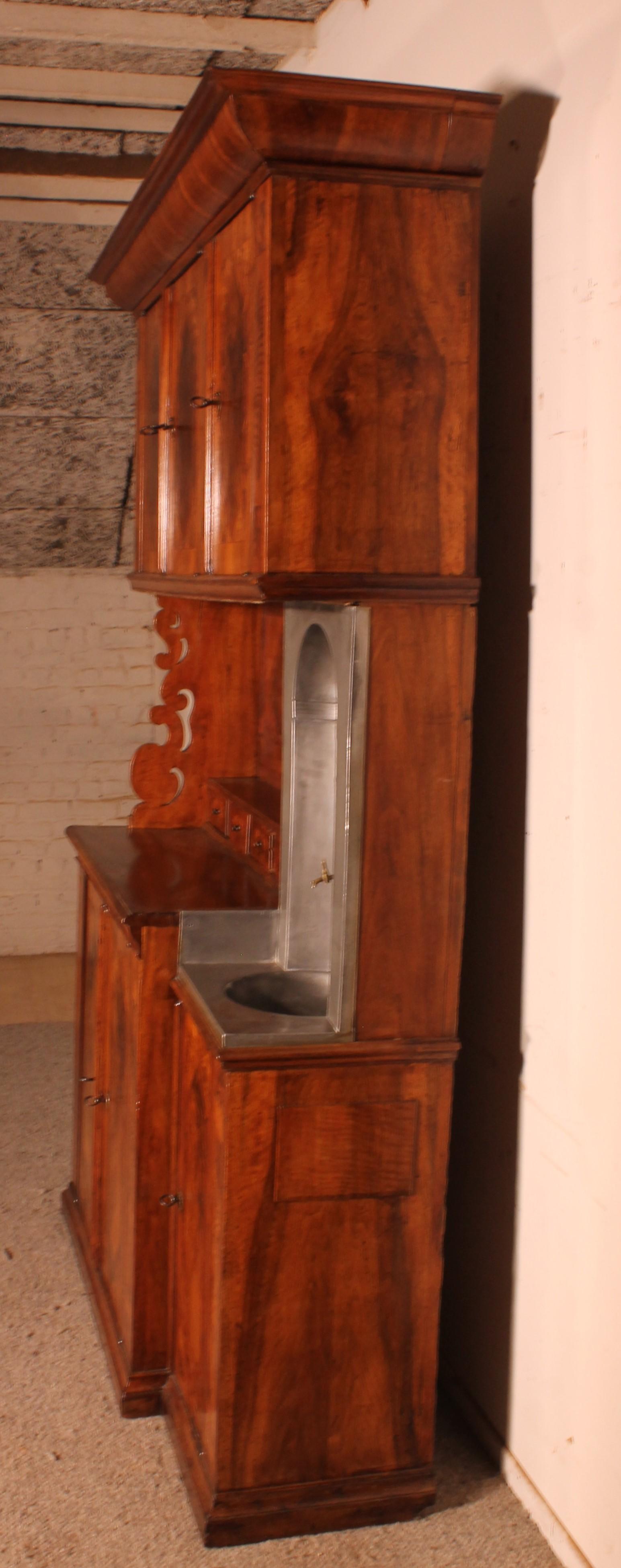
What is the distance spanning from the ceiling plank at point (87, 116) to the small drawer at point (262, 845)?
1.96m

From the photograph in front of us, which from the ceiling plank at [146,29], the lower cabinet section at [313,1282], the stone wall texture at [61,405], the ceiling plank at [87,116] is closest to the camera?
the lower cabinet section at [313,1282]

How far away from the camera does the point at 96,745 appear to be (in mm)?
6082

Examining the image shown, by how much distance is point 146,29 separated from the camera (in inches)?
134

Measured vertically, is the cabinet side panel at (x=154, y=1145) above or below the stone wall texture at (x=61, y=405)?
below

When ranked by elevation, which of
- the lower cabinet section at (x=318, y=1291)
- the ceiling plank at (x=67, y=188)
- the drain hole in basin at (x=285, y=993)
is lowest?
the lower cabinet section at (x=318, y=1291)

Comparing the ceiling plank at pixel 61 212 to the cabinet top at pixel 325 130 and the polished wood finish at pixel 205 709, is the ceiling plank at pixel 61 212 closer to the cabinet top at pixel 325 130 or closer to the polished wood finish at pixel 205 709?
the polished wood finish at pixel 205 709

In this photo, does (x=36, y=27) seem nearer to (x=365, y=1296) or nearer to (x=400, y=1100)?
(x=400, y=1100)

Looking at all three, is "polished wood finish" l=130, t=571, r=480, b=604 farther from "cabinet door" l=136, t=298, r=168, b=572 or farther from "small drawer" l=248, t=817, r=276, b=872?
"cabinet door" l=136, t=298, r=168, b=572

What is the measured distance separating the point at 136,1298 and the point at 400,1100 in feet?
2.53

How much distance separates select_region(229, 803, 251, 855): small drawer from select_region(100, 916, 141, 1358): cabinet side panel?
390 millimetres

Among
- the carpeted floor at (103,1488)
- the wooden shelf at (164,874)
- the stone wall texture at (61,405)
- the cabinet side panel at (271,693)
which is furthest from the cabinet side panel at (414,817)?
the stone wall texture at (61,405)

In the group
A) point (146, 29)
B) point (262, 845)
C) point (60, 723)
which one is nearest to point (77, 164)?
point (146, 29)

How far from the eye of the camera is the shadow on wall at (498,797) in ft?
8.16

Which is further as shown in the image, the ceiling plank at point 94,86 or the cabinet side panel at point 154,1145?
the ceiling plank at point 94,86
